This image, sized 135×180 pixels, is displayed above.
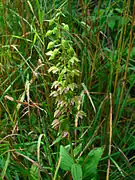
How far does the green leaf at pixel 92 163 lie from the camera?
5.61 feet

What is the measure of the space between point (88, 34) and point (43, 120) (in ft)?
2.02

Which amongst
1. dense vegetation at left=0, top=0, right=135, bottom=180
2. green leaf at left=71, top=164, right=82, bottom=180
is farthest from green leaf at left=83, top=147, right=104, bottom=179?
green leaf at left=71, top=164, right=82, bottom=180

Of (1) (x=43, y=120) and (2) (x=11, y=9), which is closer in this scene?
(1) (x=43, y=120)

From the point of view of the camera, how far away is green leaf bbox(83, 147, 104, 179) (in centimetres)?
171

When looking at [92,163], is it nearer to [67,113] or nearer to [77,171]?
[77,171]

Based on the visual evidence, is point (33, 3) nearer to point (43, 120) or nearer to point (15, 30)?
point (15, 30)

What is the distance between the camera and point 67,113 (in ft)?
5.43

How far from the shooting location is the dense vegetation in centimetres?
165

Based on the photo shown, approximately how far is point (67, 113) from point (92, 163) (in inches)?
10.4

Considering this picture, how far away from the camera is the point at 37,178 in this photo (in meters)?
1.77

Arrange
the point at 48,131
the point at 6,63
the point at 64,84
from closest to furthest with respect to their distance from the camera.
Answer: the point at 64,84
the point at 48,131
the point at 6,63

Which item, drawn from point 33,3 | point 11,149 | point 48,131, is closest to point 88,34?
point 33,3

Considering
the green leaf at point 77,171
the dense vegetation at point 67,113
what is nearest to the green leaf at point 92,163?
the dense vegetation at point 67,113

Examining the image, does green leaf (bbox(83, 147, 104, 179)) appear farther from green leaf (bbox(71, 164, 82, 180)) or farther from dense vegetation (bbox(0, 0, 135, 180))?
green leaf (bbox(71, 164, 82, 180))
